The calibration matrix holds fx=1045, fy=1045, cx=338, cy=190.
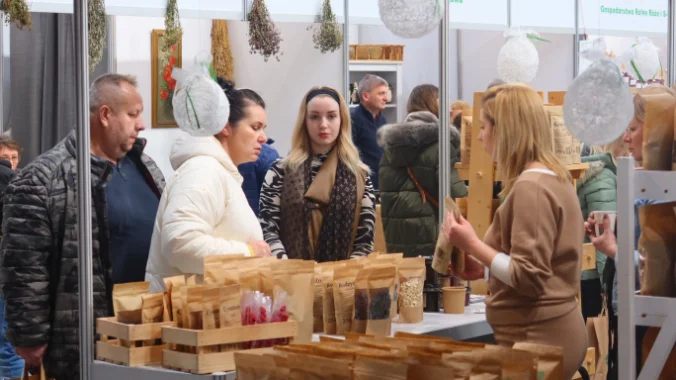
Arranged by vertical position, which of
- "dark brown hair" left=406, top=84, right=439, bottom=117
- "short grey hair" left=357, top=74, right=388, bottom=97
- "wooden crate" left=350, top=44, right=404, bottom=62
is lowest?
"dark brown hair" left=406, top=84, right=439, bottom=117

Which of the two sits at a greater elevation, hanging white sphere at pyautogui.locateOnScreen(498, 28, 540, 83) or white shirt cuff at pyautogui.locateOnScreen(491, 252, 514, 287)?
hanging white sphere at pyautogui.locateOnScreen(498, 28, 540, 83)

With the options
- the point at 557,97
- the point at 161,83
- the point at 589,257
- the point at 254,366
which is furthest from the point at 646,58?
the point at 254,366

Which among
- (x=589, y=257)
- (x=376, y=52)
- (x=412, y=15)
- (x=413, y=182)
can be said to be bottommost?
(x=589, y=257)

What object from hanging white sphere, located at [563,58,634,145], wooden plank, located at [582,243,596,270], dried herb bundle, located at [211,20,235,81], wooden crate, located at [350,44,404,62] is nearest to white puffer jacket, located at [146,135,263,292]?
hanging white sphere, located at [563,58,634,145]

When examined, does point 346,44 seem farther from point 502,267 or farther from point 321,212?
point 502,267

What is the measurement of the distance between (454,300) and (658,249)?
3.73ft

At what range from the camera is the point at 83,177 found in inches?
120

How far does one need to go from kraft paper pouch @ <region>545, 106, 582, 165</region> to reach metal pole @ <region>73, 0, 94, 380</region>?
1739mm

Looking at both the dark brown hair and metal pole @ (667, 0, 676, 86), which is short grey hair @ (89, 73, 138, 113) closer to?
metal pole @ (667, 0, 676, 86)

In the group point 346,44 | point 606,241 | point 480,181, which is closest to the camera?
point 606,241

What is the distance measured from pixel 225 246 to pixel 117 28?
15.9 feet

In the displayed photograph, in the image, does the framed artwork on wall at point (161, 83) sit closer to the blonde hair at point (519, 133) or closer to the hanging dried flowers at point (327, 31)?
the hanging dried flowers at point (327, 31)

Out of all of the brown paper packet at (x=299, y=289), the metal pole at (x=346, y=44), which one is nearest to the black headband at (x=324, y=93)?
the brown paper packet at (x=299, y=289)

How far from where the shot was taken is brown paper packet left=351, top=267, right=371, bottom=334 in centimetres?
324
